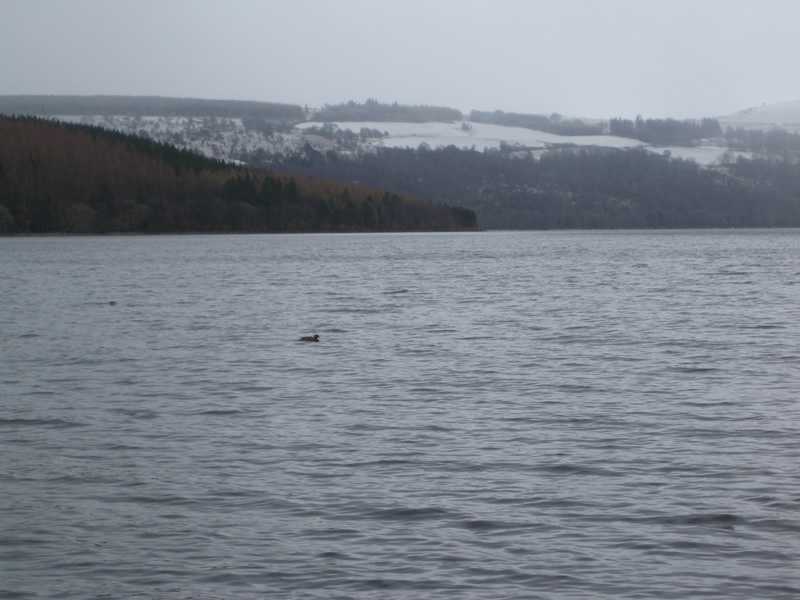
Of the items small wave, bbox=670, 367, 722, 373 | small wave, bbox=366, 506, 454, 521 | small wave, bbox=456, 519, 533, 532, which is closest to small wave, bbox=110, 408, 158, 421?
small wave, bbox=366, 506, 454, 521

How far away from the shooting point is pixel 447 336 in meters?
35.9

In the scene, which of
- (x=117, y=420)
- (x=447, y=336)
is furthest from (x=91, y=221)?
(x=117, y=420)

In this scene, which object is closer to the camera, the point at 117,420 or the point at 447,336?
the point at 117,420

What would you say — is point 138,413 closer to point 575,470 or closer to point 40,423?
point 40,423

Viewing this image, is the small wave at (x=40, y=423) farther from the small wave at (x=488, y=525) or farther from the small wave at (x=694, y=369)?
the small wave at (x=694, y=369)

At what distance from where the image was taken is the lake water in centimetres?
1239

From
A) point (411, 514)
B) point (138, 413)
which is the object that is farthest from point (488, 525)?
point (138, 413)

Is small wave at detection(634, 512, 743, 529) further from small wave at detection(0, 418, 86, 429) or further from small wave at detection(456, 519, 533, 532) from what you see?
small wave at detection(0, 418, 86, 429)

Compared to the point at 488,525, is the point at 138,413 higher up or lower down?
lower down

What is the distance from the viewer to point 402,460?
17.3 metres

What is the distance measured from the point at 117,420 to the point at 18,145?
188186 millimetres

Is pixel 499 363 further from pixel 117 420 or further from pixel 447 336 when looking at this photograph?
pixel 117 420

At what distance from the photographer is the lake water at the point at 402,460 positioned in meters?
12.4

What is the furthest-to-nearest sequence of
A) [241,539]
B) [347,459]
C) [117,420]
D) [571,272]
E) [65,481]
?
[571,272], [117,420], [347,459], [65,481], [241,539]
